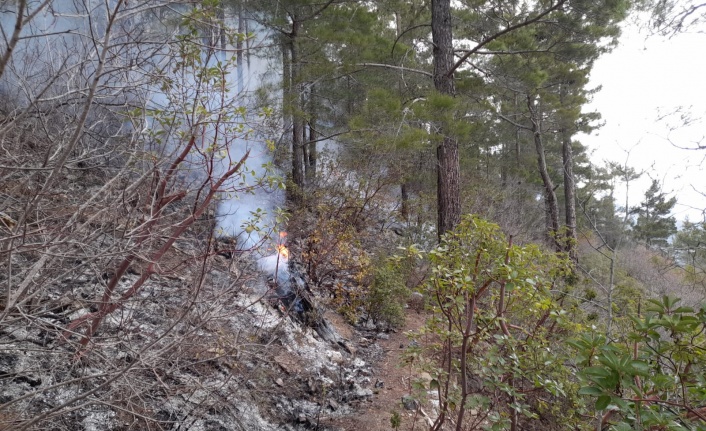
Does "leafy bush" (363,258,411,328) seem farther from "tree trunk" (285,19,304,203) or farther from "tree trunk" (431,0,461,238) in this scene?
"tree trunk" (285,19,304,203)

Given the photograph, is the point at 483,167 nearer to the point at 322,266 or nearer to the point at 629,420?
the point at 322,266

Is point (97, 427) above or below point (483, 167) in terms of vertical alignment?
below

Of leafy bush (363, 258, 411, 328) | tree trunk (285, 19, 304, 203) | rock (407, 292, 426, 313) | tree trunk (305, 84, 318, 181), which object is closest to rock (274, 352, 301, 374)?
leafy bush (363, 258, 411, 328)

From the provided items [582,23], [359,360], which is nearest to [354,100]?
[582,23]

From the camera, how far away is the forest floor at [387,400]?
4094 millimetres

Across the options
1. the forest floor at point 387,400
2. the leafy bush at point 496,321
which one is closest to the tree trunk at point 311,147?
the forest floor at point 387,400

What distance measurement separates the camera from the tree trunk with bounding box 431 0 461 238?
7.48 metres

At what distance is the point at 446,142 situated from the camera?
741 centimetres

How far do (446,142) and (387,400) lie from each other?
4524 millimetres

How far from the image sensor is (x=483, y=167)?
58.5 feet

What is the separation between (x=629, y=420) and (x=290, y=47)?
9307 millimetres

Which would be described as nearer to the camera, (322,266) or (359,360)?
(359,360)

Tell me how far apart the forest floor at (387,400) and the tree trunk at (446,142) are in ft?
7.71

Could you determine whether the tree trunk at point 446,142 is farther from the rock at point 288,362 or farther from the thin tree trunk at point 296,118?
the rock at point 288,362
